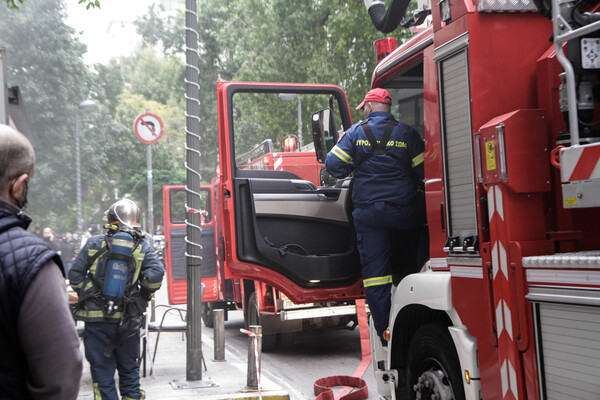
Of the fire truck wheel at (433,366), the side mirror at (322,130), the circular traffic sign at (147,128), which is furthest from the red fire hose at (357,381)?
the circular traffic sign at (147,128)

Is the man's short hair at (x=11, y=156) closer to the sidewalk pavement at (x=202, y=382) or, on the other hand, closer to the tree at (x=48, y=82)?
the sidewalk pavement at (x=202, y=382)

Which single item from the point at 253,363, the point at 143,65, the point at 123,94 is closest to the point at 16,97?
the point at 253,363

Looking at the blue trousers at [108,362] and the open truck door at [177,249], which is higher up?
the open truck door at [177,249]

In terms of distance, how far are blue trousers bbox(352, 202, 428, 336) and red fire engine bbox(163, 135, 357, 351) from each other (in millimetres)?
3491

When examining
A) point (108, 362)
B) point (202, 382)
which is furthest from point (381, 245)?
point (202, 382)

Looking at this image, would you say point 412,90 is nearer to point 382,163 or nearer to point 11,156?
point 382,163

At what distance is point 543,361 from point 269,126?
1958 centimetres

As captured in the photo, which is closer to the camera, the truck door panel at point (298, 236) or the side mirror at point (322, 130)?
the side mirror at point (322, 130)

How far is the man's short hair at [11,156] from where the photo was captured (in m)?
2.15

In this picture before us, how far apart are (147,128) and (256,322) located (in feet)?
22.4

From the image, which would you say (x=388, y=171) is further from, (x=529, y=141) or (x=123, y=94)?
(x=123, y=94)

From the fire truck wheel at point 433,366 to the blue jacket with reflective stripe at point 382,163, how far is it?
3.38 ft

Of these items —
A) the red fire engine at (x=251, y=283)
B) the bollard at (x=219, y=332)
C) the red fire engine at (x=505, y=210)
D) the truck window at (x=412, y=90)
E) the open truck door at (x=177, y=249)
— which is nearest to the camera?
the red fire engine at (x=505, y=210)

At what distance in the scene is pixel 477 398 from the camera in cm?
342
